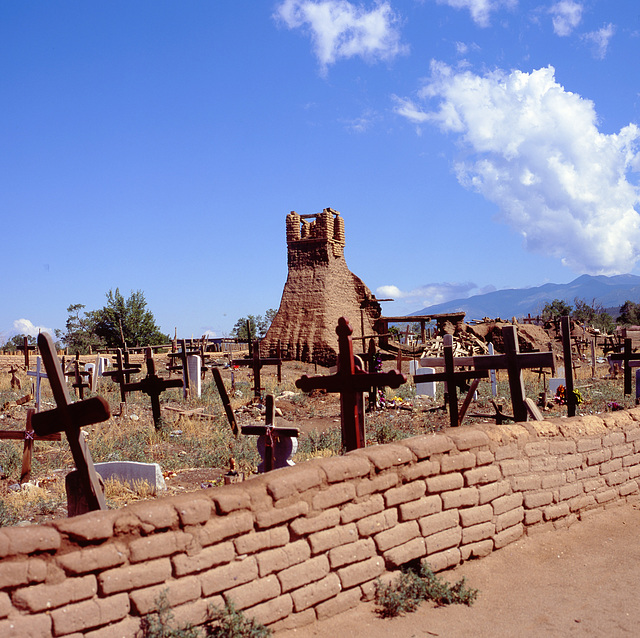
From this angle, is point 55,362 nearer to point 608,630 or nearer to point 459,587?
point 459,587

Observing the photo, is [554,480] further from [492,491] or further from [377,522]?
[377,522]

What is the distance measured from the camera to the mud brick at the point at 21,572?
3221 mm

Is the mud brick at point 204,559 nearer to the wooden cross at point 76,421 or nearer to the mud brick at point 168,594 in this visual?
the mud brick at point 168,594

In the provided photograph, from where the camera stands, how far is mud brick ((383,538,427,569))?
190 inches

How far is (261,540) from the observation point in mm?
4121

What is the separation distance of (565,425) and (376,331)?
93.5 feet

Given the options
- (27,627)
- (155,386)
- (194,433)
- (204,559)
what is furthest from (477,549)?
(155,386)

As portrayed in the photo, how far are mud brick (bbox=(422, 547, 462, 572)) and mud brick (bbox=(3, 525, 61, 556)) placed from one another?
2.94 meters

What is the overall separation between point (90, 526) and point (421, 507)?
8.82 ft

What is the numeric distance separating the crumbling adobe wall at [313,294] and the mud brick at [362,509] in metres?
26.6

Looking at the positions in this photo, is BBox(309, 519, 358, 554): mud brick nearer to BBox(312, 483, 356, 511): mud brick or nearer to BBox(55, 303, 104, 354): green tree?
BBox(312, 483, 356, 511): mud brick

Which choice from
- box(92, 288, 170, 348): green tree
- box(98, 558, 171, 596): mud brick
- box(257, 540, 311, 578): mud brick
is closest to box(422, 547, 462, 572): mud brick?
box(257, 540, 311, 578): mud brick

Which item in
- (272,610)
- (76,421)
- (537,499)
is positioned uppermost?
(76,421)

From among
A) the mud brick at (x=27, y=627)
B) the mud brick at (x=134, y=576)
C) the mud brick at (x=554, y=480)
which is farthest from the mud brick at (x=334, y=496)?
the mud brick at (x=554, y=480)
